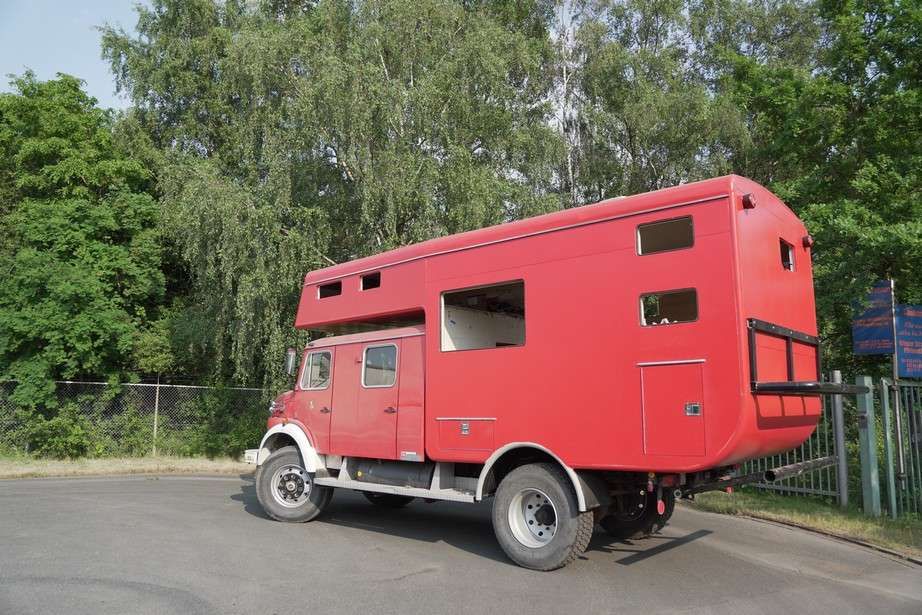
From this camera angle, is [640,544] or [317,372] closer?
[640,544]

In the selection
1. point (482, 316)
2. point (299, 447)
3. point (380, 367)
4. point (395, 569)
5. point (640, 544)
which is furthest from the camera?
point (299, 447)

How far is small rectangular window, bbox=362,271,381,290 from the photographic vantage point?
344 inches

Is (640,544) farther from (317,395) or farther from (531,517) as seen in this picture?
(317,395)

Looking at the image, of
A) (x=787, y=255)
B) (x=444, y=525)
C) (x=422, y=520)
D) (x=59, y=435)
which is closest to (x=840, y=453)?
(x=787, y=255)

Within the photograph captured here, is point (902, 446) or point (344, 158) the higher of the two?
point (344, 158)

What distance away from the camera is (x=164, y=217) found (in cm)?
1877

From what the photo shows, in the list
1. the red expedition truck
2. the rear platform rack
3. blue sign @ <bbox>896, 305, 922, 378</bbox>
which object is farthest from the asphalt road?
blue sign @ <bbox>896, 305, 922, 378</bbox>

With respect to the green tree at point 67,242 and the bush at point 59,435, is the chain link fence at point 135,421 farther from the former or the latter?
the green tree at point 67,242

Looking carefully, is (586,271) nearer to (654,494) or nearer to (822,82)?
(654,494)

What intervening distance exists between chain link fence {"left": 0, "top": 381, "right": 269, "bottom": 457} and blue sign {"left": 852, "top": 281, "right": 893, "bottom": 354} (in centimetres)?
1371

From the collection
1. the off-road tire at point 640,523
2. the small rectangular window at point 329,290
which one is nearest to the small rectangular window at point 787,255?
the off-road tire at point 640,523

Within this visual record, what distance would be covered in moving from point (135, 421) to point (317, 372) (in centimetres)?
1052

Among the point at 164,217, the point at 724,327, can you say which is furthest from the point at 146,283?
the point at 724,327

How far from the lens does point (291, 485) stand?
29.6ft
